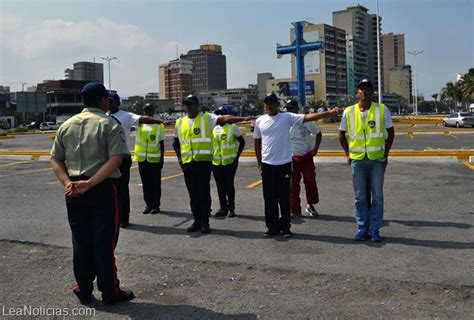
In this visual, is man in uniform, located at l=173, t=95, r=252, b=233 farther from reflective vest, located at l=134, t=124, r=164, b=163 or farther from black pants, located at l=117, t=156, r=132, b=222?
reflective vest, located at l=134, t=124, r=164, b=163

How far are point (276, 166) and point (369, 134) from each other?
4.23 ft

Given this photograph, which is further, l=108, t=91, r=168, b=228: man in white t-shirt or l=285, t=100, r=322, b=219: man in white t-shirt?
l=285, t=100, r=322, b=219: man in white t-shirt

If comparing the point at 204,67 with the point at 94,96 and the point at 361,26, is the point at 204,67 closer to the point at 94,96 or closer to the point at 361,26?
the point at 361,26

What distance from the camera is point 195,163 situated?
276 inches

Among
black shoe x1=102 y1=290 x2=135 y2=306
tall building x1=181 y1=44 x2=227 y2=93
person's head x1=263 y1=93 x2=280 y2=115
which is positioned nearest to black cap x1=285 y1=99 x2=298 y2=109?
person's head x1=263 y1=93 x2=280 y2=115

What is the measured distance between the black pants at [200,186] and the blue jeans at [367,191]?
206 centimetres

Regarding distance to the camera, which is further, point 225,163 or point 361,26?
point 361,26

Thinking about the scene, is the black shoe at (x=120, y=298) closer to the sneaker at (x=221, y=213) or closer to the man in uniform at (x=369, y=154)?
the man in uniform at (x=369, y=154)

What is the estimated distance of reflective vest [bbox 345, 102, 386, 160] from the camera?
6176mm

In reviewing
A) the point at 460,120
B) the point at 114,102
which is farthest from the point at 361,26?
the point at 114,102

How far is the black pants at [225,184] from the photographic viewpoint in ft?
26.8

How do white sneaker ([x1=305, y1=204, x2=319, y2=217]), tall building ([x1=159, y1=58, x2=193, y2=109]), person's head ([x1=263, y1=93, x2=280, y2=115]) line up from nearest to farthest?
person's head ([x1=263, y1=93, x2=280, y2=115])
white sneaker ([x1=305, y1=204, x2=319, y2=217])
tall building ([x1=159, y1=58, x2=193, y2=109])

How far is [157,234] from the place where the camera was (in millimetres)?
6953

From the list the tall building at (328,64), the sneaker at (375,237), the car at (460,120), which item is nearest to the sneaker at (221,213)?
the sneaker at (375,237)
